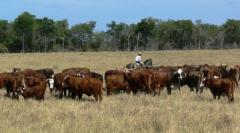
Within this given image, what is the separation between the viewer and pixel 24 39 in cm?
9631

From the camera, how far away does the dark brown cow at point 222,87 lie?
783 inches

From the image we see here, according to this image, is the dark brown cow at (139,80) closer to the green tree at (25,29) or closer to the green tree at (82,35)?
the green tree at (25,29)

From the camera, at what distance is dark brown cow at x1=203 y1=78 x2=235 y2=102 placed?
65.3 feet

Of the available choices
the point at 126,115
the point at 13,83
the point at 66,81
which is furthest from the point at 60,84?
the point at 126,115

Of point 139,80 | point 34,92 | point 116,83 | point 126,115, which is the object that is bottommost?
point 126,115

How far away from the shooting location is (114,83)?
2262 cm

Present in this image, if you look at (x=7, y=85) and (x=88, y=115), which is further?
(x=7, y=85)

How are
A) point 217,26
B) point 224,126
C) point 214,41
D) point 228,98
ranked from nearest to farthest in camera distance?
point 224,126, point 228,98, point 214,41, point 217,26

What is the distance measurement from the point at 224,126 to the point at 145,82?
970cm

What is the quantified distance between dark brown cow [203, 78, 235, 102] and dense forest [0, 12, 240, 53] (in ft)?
243

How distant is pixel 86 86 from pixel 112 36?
91.0 m

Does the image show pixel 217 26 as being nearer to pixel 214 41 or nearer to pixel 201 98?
pixel 214 41

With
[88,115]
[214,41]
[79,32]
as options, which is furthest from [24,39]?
[88,115]

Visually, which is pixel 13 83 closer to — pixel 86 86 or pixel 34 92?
pixel 34 92
